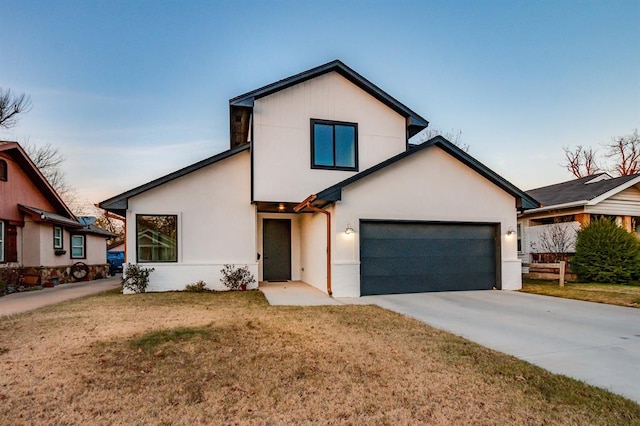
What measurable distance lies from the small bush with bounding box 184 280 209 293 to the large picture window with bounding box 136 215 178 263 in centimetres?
95

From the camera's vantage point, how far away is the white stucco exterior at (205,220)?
11.3 m

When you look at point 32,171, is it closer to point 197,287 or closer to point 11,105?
point 11,105

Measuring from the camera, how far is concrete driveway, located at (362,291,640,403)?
166 inches

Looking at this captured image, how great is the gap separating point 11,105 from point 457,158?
24.6 metres

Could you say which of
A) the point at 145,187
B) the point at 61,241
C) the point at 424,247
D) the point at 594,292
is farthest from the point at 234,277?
the point at 594,292

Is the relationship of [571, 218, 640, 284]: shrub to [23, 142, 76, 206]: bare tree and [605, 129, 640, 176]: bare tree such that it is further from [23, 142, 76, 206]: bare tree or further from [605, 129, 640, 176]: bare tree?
[23, 142, 76, 206]: bare tree

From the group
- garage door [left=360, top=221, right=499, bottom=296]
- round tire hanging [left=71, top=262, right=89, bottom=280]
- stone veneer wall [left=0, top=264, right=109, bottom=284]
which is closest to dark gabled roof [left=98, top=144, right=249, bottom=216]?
garage door [left=360, top=221, right=499, bottom=296]

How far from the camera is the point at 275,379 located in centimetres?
385

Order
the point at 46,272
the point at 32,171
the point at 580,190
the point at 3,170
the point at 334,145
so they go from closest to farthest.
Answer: the point at 334,145, the point at 3,170, the point at 46,272, the point at 32,171, the point at 580,190

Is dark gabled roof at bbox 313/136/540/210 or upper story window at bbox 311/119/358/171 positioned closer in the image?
dark gabled roof at bbox 313/136/540/210

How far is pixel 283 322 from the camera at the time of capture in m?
6.59

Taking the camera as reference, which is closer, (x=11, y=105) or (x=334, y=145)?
(x=334, y=145)

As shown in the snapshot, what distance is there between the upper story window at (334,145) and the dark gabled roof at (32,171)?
471 inches

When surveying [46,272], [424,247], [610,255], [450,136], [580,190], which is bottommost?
[46,272]
